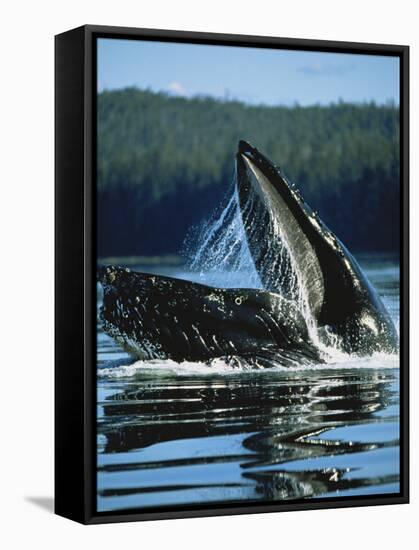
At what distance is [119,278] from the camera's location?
10242 millimetres

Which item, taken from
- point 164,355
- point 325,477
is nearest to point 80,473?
point 164,355

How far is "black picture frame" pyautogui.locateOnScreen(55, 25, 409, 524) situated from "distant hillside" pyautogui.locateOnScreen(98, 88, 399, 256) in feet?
0.39

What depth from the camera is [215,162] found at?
10500 mm

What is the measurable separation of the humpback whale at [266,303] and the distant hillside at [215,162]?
13 cm

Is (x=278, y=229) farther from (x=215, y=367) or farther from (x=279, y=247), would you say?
(x=215, y=367)

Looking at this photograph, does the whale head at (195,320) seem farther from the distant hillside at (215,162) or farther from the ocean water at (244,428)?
the distant hillside at (215,162)

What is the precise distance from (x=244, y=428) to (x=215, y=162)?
1677mm

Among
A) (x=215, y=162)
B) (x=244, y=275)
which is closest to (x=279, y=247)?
(x=244, y=275)

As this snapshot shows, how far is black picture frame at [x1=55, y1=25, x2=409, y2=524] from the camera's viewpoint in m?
→ 10.0

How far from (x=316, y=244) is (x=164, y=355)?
4.25ft

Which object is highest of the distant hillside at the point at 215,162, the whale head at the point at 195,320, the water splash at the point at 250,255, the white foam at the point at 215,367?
the distant hillside at the point at 215,162

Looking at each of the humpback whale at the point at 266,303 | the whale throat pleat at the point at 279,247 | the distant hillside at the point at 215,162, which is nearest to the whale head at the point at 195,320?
the humpback whale at the point at 266,303

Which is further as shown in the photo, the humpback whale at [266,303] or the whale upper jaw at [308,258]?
the whale upper jaw at [308,258]

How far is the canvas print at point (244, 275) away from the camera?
10195 millimetres
